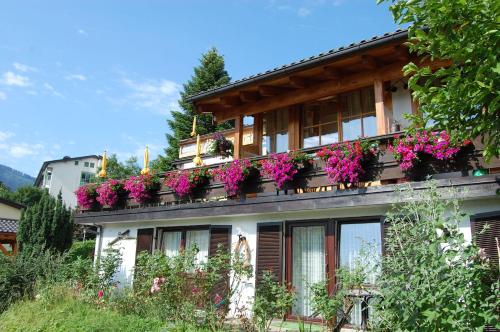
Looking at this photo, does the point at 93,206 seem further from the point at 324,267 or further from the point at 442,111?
the point at 442,111

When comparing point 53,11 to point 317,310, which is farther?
point 53,11

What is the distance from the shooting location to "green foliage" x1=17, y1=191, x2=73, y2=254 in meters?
15.1

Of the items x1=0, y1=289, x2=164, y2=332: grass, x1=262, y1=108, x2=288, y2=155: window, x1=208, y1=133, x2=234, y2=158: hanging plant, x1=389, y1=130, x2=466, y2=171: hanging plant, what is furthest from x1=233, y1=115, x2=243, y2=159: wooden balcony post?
x1=0, y1=289, x2=164, y2=332: grass

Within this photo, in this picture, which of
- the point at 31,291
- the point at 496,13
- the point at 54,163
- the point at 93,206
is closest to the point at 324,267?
the point at 496,13

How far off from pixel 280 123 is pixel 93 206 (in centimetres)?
Result: 643

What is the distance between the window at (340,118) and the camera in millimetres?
10617

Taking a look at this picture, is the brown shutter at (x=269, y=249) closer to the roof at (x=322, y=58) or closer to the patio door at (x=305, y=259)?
the patio door at (x=305, y=259)

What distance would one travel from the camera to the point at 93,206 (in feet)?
45.3

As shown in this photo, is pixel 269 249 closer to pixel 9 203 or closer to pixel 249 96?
pixel 249 96

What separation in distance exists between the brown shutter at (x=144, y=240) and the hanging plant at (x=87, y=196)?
2.18m

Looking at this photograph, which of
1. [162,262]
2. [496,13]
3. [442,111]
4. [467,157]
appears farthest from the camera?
[162,262]

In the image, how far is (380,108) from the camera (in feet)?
30.8

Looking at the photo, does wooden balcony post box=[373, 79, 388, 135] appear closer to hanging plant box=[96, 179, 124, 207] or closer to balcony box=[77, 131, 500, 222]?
balcony box=[77, 131, 500, 222]


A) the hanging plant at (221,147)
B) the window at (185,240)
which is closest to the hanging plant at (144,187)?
the window at (185,240)
